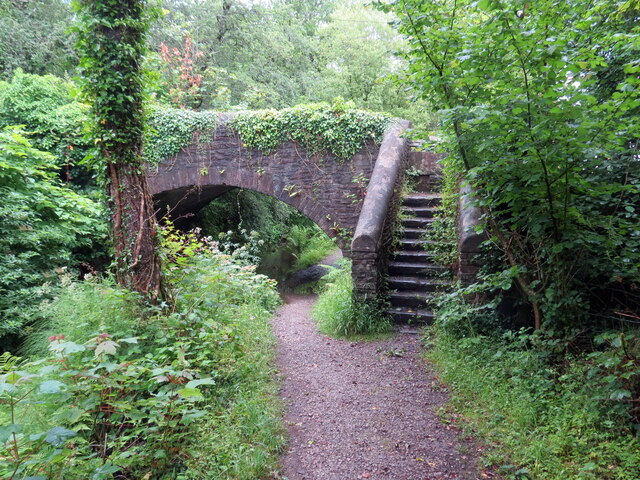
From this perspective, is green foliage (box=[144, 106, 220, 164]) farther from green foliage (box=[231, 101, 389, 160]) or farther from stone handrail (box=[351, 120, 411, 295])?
stone handrail (box=[351, 120, 411, 295])

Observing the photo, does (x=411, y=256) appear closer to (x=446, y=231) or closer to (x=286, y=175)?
(x=446, y=231)

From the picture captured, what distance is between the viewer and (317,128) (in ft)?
25.2

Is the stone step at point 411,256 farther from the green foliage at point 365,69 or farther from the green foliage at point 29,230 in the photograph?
the green foliage at point 365,69

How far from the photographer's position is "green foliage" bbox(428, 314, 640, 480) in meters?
2.36

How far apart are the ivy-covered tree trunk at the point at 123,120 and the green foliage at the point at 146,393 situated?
0.26 m

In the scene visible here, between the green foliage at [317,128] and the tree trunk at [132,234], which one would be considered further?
the green foliage at [317,128]

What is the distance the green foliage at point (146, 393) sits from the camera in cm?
206

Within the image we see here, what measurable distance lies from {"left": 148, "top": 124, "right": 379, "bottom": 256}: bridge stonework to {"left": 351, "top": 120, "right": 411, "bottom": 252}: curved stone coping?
57 centimetres

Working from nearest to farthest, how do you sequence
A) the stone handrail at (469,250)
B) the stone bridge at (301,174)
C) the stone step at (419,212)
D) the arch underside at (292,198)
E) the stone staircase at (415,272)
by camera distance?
the stone handrail at (469,250)
the stone staircase at (415,272)
the stone step at (419,212)
the stone bridge at (301,174)
the arch underside at (292,198)

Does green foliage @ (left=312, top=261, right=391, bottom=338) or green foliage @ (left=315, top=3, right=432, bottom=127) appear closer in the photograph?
green foliage @ (left=312, top=261, right=391, bottom=338)

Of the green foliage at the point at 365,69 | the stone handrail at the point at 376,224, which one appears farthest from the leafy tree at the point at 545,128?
the green foliage at the point at 365,69

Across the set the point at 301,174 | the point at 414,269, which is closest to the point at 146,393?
the point at 414,269

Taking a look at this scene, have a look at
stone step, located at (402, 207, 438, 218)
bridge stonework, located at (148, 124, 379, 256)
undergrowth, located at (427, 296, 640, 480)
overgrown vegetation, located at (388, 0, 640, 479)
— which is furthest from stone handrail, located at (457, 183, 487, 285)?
bridge stonework, located at (148, 124, 379, 256)

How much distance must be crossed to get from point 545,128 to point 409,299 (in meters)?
3.15
